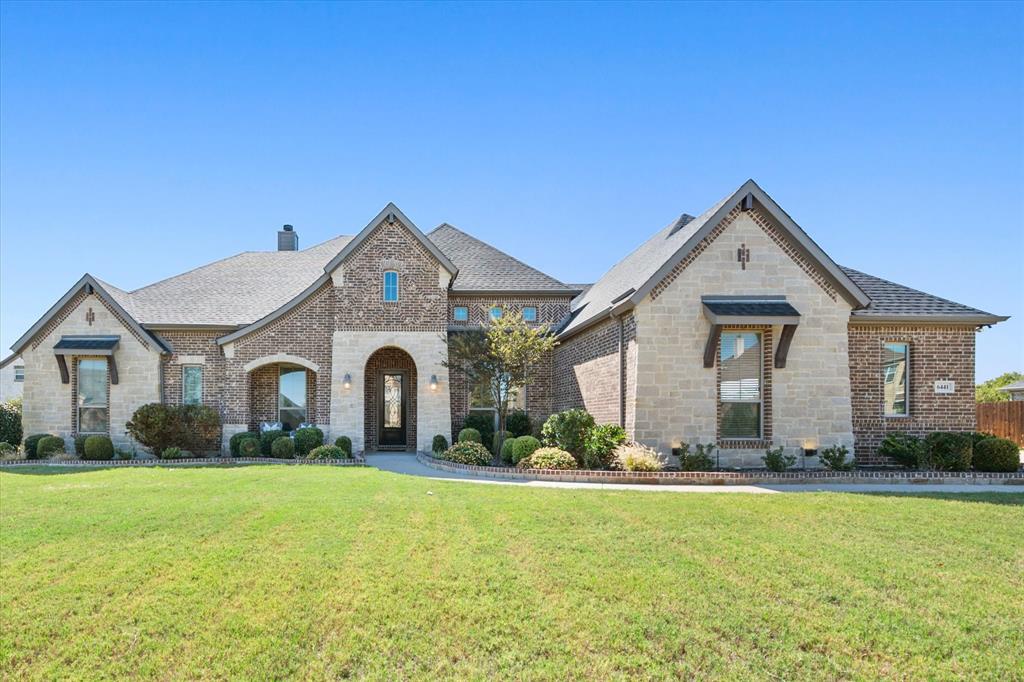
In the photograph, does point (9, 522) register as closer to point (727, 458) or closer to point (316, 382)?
point (316, 382)

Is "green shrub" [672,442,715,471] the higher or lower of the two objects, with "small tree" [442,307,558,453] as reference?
lower

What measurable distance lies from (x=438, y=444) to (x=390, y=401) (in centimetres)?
356

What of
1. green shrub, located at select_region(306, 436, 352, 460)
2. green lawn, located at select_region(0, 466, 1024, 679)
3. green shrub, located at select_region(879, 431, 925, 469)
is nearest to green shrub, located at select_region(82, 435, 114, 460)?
green shrub, located at select_region(306, 436, 352, 460)

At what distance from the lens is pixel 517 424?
19.3 m

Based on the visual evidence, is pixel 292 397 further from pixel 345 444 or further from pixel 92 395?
pixel 92 395

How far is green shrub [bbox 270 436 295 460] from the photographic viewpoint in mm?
16547

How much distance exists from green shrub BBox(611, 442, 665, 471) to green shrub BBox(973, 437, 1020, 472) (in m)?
7.29

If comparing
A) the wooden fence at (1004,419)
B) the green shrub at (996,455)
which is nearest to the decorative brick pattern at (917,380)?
the green shrub at (996,455)

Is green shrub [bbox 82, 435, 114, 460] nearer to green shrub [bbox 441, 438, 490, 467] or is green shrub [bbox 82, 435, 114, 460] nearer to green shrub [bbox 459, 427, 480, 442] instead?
green shrub [bbox 441, 438, 490, 467]

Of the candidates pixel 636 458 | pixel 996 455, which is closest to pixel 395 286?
pixel 636 458

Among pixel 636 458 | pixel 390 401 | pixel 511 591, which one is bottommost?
pixel 511 591

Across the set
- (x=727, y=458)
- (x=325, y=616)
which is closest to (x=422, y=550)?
(x=325, y=616)

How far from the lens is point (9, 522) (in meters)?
8.48

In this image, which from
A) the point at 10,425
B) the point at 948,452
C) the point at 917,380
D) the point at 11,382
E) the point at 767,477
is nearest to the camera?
the point at 767,477
